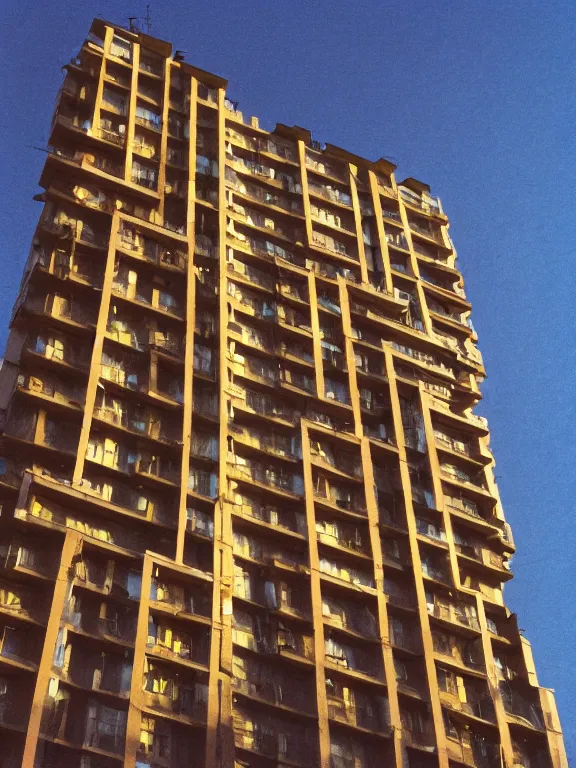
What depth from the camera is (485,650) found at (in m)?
39.8

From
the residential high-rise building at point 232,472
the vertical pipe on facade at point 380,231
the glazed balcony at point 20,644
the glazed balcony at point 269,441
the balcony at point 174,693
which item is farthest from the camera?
the vertical pipe on facade at point 380,231

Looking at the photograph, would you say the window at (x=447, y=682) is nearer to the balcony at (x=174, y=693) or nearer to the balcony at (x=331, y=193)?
the balcony at (x=174, y=693)

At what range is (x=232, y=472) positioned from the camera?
39500 millimetres

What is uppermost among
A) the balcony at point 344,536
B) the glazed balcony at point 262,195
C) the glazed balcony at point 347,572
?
the glazed balcony at point 262,195

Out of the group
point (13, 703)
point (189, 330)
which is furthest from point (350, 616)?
point (13, 703)

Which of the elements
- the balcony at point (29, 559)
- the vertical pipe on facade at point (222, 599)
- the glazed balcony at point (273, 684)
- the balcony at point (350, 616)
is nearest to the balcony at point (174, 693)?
the vertical pipe on facade at point (222, 599)

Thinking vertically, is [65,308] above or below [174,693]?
above

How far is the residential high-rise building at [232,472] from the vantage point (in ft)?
110

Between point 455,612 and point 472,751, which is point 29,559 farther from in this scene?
point 472,751

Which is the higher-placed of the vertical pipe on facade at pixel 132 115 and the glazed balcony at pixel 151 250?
the vertical pipe on facade at pixel 132 115

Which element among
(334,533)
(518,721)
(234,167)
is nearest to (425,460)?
(334,533)

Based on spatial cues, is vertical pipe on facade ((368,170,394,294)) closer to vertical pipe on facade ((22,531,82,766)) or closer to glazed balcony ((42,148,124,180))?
glazed balcony ((42,148,124,180))

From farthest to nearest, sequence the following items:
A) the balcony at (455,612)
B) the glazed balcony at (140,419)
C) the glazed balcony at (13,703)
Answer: the balcony at (455,612) < the glazed balcony at (140,419) < the glazed balcony at (13,703)

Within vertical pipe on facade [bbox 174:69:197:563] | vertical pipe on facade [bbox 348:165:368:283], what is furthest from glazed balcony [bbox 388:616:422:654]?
vertical pipe on facade [bbox 348:165:368:283]
